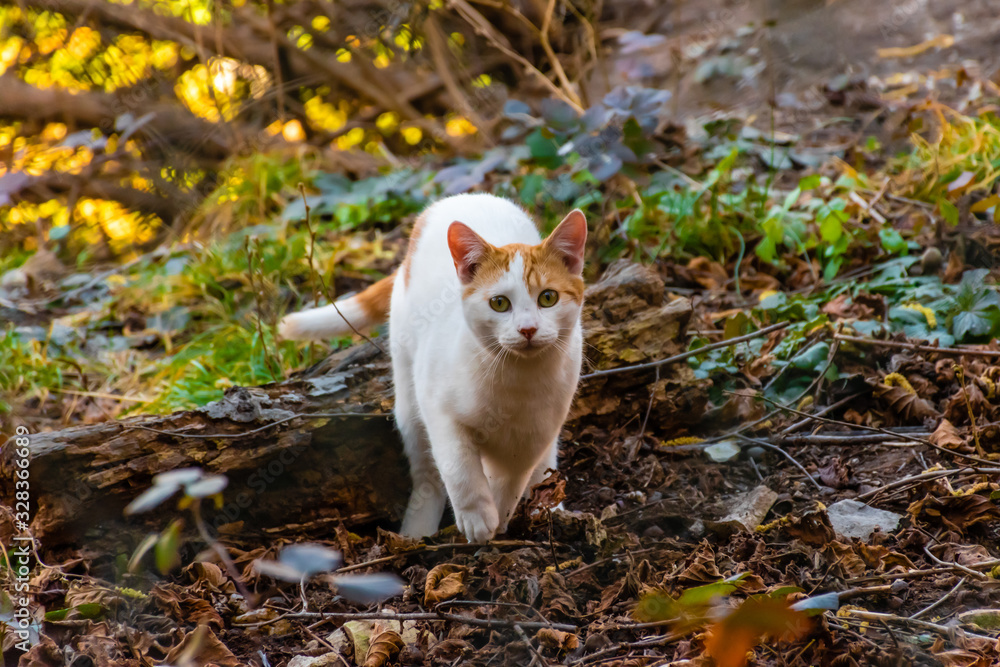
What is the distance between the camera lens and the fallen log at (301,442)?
232 centimetres

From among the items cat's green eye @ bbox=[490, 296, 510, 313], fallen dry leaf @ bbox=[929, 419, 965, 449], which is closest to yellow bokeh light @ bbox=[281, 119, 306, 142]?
cat's green eye @ bbox=[490, 296, 510, 313]

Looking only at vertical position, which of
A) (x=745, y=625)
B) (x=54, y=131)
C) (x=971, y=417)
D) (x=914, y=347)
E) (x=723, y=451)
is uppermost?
(x=54, y=131)

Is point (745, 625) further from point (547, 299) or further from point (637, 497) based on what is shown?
point (637, 497)

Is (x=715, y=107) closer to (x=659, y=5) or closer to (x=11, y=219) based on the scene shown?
(x=659, y=5)

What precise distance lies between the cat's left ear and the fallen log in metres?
0.54

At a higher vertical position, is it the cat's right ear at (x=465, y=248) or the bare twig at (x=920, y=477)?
the cat's right ear at (x=465, y=248)

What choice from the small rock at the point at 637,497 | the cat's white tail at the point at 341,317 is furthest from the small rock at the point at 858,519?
the cat's white tail at the point at 341,317

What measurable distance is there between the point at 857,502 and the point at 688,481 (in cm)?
57

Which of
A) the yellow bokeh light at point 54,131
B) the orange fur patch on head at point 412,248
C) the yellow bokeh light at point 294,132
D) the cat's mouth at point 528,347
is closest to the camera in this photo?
the cat's mouth at point 528,347

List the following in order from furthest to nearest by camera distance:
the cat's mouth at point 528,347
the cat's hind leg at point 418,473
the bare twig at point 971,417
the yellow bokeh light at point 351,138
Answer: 1. the yellow bokeh light at point 351,138
2. the cat's hind leg at point 418,473
3. the bare twig at point 971,417
4. the cat's mouth at point 528,347

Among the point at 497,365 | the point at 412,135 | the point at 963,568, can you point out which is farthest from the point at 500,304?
the point at 412,135

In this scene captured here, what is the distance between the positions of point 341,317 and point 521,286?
119 centimetres

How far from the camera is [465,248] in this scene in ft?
7.63

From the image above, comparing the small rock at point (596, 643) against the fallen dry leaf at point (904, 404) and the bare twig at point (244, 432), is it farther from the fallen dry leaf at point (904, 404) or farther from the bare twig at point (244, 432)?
the fallen dry leaf at point (904, 404)
